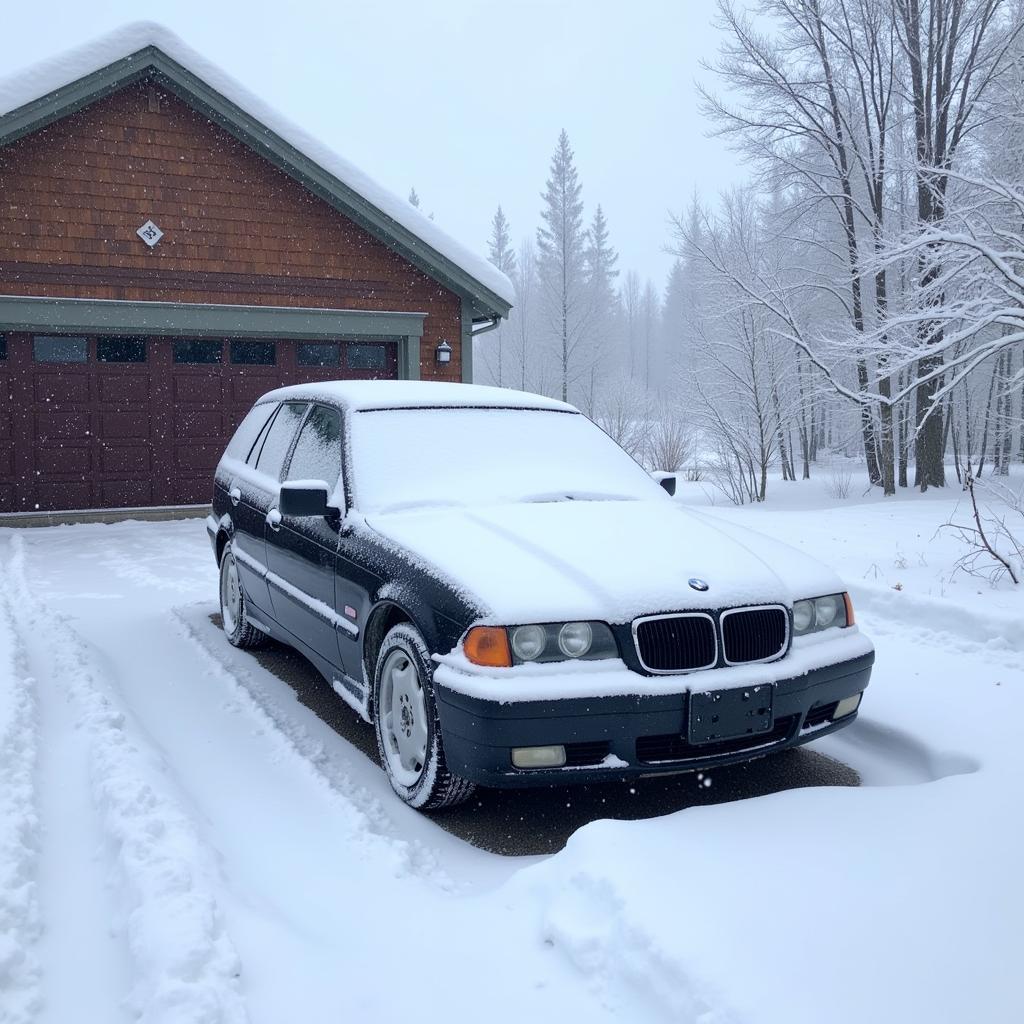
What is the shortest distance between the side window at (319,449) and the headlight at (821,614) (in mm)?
2240

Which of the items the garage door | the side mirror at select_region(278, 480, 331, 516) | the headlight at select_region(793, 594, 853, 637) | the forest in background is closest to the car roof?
the side mirror at select_region(278, 480, 331, 516)

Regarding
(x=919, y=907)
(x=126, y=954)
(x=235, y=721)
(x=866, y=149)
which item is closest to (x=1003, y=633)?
(x=919, y=907)

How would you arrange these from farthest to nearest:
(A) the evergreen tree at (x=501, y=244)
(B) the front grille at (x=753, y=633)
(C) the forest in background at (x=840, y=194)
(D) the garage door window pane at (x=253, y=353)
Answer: (A) the evergreen tree at (x=501, y=244), (C) the forest in background at (x=840, y=194), (D) the garage door window pane at (x=253, y=353), (B) the front grille at (x=753, y=633)

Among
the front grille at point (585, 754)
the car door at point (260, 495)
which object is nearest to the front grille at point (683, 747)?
the front grille at point (585, 754)

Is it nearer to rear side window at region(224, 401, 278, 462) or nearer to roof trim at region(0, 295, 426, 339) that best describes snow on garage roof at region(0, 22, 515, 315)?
roof trim at region(0, 295, 426, 339)

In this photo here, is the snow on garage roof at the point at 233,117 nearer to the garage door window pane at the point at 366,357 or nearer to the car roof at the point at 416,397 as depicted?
the garage door window pane at the point at 366,357

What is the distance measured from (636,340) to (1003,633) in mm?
90420

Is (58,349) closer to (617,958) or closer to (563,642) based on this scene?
(563,642)

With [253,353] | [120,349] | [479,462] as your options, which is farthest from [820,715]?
[120,349]

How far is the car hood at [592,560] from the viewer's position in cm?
317

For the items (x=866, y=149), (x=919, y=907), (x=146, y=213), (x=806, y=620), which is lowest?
(x=919, y=907)

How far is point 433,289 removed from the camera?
13.7 m

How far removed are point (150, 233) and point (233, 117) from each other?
1.89 metres

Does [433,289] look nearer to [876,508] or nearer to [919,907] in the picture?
[876,508]
